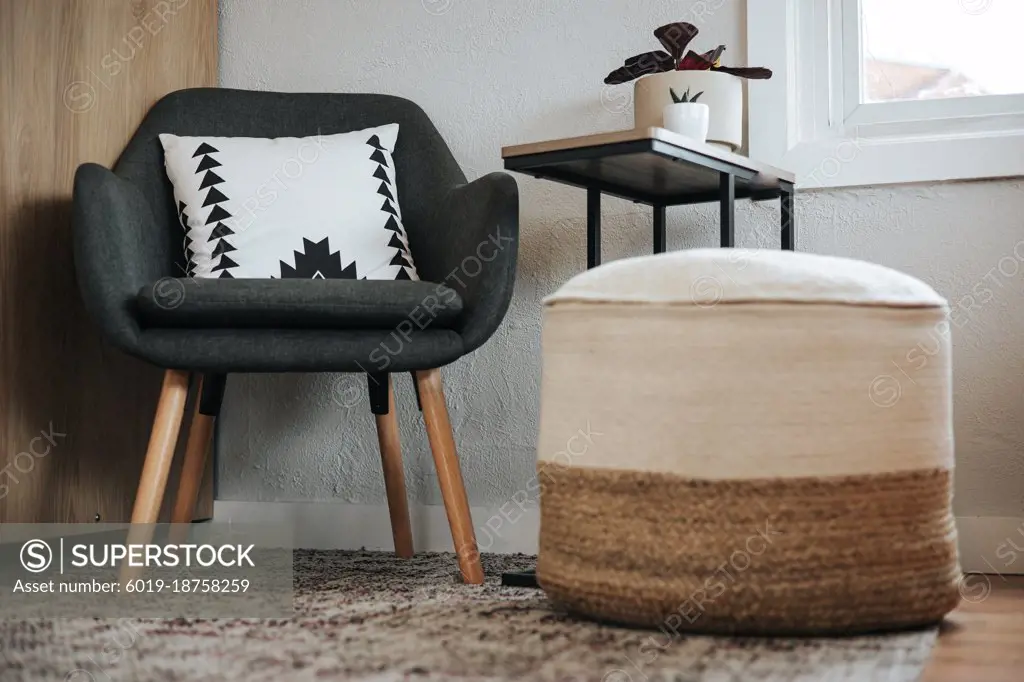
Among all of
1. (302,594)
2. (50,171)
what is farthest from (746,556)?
(50,171)

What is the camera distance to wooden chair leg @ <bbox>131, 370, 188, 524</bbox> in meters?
1.55

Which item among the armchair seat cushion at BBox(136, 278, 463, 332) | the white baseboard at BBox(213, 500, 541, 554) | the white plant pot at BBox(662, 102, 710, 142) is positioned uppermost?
the white plant pot at BBox(662, 102, 710, 142)

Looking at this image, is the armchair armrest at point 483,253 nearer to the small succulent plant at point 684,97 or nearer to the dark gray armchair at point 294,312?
the dark gray armchair at point 294,312

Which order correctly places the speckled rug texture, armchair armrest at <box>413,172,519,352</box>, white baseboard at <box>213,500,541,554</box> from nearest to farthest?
the speckled rug texture < armchair armrest at <box>413,172,519,352</box> < white baseboard at <box>213,500,541,554</box>

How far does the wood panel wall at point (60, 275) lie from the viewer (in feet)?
5.93

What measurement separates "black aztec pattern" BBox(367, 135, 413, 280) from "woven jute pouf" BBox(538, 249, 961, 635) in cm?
72

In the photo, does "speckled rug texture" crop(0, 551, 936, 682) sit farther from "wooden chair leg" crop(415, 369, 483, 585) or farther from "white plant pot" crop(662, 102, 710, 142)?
"white plant pot" crop(662, 102, 710, 142)

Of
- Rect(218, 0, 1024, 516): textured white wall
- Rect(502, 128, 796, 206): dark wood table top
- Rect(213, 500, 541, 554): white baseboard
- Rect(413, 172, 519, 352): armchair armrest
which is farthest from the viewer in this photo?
Rect(213, 500, 541, 554): white baseboard

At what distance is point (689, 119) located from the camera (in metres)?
1.67

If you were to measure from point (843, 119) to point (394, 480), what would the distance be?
3.53ft

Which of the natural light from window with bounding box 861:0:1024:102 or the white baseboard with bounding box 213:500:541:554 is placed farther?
the white baseboard with bounding box 213:500:541:554

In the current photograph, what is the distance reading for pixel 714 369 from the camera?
1145mm

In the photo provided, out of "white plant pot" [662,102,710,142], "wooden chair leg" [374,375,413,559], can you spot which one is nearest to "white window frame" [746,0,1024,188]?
"white plant pot" [662,102,710,142]

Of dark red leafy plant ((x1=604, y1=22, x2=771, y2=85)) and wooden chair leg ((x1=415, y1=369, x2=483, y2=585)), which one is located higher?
dark red leafy plant ((x1=604, y1=22, x2=771, y2=85))
